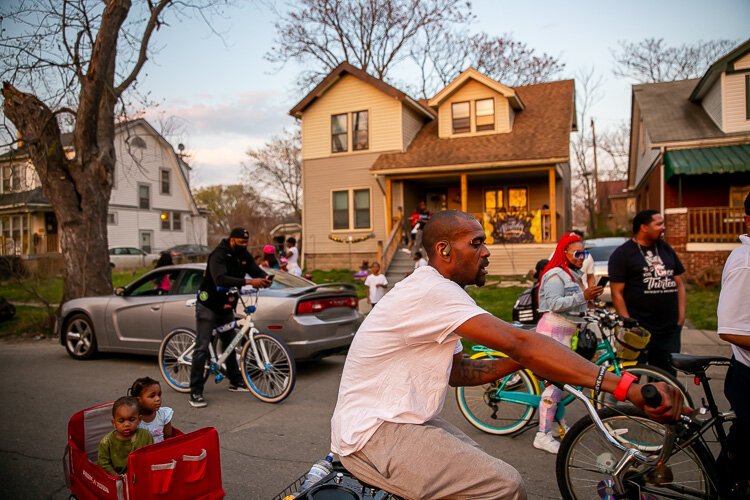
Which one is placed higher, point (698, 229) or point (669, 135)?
point (669, 135)

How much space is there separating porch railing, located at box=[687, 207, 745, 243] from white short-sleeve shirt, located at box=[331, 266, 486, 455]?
18.5 m

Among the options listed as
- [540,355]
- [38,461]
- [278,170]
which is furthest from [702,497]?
[278,170]

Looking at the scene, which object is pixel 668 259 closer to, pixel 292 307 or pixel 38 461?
pixel 292 307

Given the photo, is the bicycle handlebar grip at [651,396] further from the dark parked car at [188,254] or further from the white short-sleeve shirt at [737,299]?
the dark parked car at [188,254]

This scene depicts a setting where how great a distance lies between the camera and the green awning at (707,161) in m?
17.0

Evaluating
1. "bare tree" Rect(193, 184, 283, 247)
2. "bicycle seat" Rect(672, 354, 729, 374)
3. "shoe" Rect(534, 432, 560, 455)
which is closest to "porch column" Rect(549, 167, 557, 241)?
"shoe" Rect(534, 432, 560, 455)

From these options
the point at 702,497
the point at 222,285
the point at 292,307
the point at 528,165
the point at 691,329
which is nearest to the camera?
the point at 702,497

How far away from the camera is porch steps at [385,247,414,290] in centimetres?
1997

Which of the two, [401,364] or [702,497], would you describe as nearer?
[401,364]

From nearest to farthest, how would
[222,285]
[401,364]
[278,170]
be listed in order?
[401,364] → [222,285] → [278,170]

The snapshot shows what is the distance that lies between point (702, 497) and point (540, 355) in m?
1.74

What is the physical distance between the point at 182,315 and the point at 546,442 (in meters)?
5.51

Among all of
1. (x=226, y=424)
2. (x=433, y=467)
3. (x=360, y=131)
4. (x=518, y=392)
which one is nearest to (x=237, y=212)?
(x=360, y=131)

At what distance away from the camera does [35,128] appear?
1138 centimetres
